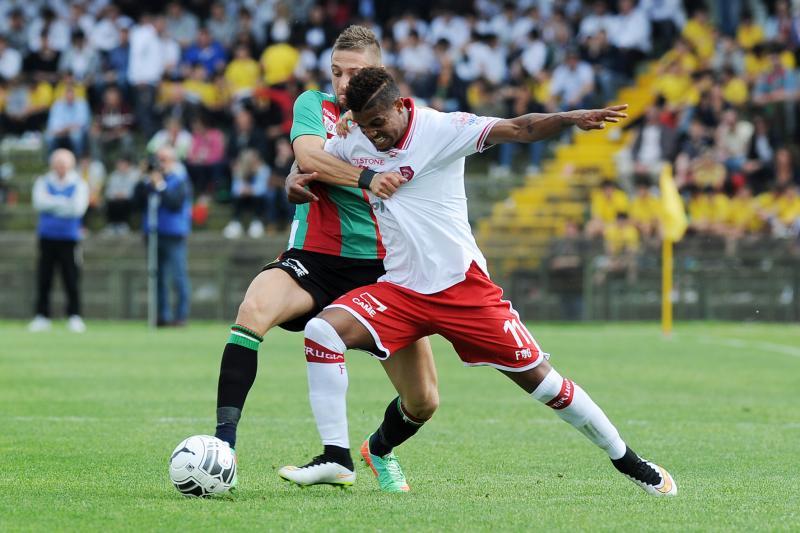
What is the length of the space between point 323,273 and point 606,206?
16902 millimetres

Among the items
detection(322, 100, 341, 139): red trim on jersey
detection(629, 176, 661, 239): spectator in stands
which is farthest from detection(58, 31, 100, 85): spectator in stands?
detection(322, 100, 341, 139): red trim on jersey

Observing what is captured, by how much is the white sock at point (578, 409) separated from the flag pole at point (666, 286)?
1363cm

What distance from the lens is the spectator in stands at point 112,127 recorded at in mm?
27141

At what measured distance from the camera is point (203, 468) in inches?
247

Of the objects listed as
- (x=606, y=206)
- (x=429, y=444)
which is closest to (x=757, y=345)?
(x=606, y=206)

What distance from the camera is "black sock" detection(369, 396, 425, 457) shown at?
23.4 ft

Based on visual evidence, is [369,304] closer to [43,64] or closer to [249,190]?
[249,190]

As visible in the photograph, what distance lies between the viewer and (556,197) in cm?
2472

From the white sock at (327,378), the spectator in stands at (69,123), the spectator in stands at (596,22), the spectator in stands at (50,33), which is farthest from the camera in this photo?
the spectator in stands at (50,33)

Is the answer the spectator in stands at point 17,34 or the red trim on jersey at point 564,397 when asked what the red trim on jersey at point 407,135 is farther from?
the spectator in stands at point 17,34

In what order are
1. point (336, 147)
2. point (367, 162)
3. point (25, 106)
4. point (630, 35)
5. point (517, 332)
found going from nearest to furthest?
point (517, 332)
point (367, 162)
point (336, 147)
point (630, 35)
point (25, 106)

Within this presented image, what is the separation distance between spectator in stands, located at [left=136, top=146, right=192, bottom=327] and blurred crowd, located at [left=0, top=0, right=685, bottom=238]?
12.2 ft

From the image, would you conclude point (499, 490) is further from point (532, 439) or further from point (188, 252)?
point (188, 252)

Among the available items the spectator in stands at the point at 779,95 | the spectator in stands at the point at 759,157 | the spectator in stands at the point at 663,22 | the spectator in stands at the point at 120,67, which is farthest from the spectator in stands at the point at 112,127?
the spectator in stands at the point at 779,95
